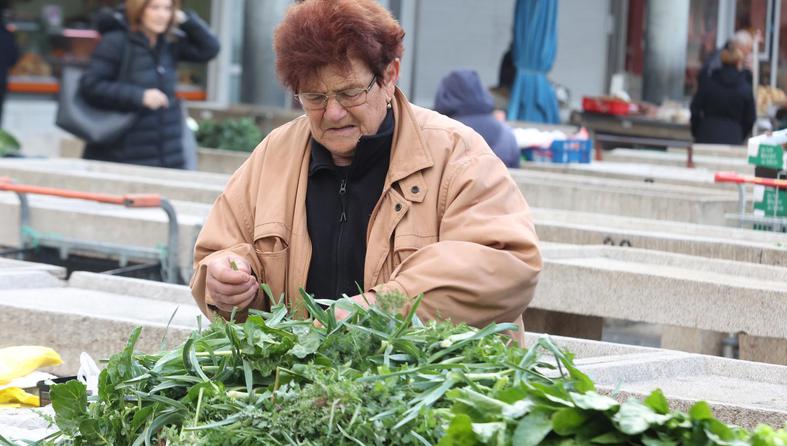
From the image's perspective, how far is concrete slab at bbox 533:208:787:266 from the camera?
20.3 ft

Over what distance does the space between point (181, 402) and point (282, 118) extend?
41.6 feet

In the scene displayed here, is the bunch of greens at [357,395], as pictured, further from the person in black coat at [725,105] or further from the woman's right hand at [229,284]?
the person in black coat at [725,105]

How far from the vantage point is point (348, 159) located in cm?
351

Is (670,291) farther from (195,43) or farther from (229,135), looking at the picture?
(229,135)

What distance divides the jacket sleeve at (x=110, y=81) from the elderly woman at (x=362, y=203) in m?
4.88

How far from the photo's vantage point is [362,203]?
11.5 feet

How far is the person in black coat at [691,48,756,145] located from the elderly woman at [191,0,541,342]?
406 inches

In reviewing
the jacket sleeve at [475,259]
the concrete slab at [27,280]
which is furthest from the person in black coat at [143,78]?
the jacket sleeve at [475,259]

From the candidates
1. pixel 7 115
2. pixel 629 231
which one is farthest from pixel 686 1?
pixel 629 231

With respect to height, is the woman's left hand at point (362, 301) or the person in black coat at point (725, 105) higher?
the person in black coat at point (725, 105)

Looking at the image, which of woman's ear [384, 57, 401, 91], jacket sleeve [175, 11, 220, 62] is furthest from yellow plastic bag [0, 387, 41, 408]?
jacket sleeve [175, 11, 220, 62]

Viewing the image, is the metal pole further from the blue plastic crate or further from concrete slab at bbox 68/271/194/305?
the blue plastic crate

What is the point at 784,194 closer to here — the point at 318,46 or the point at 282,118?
the point at 318,46

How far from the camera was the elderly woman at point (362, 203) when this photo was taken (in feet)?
10.7
